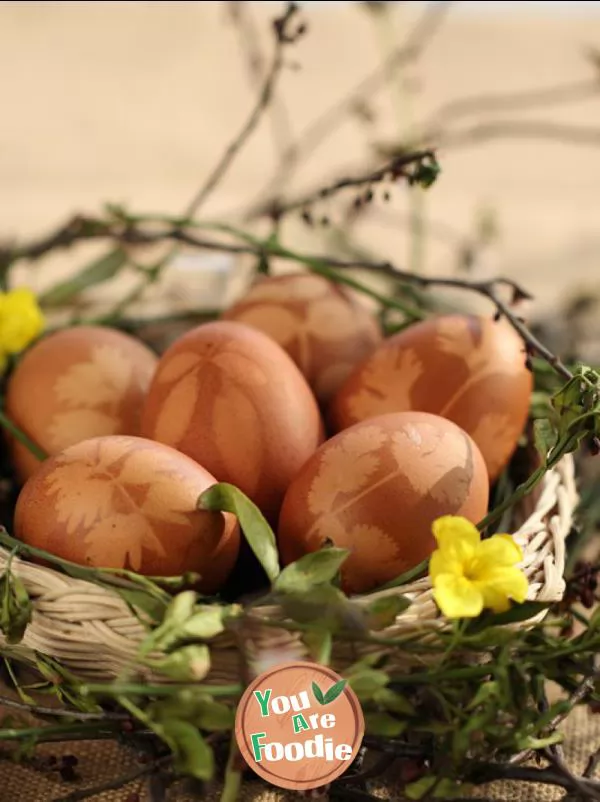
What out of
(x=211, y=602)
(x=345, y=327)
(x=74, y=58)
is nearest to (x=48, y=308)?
(x=345, y=327)

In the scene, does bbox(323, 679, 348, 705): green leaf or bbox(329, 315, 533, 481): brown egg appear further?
bbox(329, 315, 533, 481): brown egg

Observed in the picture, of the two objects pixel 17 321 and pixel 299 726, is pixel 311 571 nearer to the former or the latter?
pixel 299 726

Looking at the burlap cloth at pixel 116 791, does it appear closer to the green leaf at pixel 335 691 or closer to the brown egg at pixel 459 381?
the green leaf at pixel 335 691

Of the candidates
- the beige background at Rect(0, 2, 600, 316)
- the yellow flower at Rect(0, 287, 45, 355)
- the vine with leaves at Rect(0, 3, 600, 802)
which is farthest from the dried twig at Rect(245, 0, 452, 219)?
the vine with leaves at Rect(0, 3, 600, 802)

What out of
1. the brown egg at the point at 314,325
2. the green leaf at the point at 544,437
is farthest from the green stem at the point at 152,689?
the brown egg at the point at 314,325

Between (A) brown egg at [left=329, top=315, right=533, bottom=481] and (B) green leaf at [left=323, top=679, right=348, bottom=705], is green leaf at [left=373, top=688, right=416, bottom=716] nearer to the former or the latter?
(B) green leaf at [left=323, top=679, right=348, bottom=705]

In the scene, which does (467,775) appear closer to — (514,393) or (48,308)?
(514,393)
